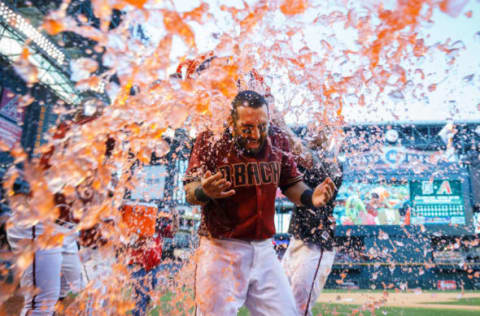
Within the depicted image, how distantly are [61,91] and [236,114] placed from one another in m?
15.7

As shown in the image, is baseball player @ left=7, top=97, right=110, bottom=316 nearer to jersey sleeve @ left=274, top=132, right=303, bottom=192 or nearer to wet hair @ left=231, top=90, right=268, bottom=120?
wet hair @ left=231, top=90, right=268, bottom=120

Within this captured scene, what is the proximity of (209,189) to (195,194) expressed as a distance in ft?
0.49

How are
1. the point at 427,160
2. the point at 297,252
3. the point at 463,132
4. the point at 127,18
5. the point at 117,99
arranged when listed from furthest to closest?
the point at 463,132
the point at 427,160
the point at 297,252
the point at 117,99
the point at 127,18

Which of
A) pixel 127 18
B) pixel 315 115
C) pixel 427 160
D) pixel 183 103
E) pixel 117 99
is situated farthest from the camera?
pixel 427 160

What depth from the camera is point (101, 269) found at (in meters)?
3.74

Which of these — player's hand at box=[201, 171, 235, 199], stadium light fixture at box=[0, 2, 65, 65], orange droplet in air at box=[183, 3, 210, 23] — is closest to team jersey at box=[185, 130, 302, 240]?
player's hand at box=[201, 171, 235, 199]

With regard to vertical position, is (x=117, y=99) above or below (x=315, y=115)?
below

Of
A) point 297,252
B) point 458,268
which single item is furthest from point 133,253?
point 458,268

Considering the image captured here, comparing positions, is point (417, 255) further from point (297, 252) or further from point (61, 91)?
point (61, 91)

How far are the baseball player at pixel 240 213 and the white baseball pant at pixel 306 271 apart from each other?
114 centimetres

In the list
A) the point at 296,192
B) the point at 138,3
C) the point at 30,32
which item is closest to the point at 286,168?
the point at 296,192

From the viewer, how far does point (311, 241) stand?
365 centimetres

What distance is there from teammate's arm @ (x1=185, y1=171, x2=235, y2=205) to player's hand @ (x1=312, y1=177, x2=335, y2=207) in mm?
650

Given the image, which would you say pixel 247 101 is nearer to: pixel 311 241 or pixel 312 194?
pixel 312 194
